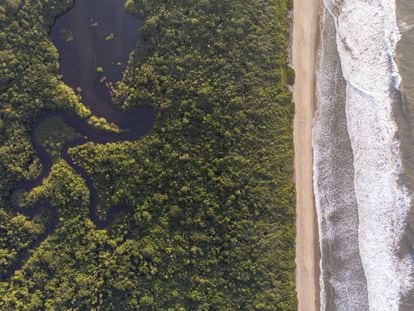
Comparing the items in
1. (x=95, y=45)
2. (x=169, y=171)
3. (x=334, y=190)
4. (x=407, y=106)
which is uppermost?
(x=95, y=45)

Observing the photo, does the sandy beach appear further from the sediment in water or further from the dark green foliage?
the dark green foliage

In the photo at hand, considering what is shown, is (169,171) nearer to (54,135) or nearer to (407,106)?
(54,135)

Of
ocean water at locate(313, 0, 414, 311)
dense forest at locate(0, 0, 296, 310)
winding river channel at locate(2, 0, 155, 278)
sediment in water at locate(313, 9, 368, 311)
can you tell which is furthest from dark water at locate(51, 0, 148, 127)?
ocean water at locate(313, 0, 414, 311)

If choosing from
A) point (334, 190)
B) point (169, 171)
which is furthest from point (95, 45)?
point (334, 190)

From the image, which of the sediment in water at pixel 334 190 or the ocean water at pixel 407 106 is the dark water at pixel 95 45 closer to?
the sediment in water at pixel 334 190

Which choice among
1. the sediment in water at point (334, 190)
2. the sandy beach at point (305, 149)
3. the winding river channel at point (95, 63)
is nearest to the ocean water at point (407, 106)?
the sediment in water at point (334, 190)

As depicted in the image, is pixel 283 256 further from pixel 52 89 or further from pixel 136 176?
pixel 52 89

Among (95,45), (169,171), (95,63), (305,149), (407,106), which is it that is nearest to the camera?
(169,171)
